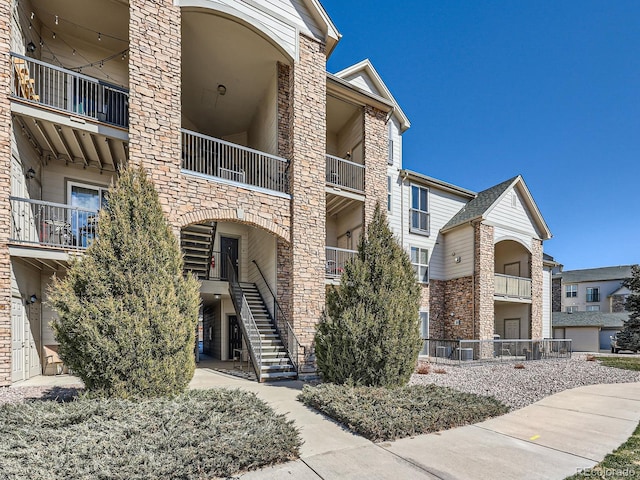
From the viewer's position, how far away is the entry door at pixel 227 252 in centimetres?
1459

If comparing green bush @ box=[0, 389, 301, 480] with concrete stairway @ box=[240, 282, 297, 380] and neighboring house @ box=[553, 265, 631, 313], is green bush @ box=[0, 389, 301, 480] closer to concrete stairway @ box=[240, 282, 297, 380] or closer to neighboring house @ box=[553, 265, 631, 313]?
concrete stairway @ box=[240, 282, 297, 380]

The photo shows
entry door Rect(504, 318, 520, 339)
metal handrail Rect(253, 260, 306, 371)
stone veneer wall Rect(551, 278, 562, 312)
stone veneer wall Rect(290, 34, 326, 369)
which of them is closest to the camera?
metal handrail Rect(253, 260, 306, 371)

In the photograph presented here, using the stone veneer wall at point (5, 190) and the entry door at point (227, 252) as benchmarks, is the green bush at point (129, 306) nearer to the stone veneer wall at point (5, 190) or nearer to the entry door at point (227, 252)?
the stone veneer wall at point (5, 190)

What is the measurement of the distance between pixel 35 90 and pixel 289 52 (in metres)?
7.83

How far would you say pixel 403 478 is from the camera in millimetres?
4145

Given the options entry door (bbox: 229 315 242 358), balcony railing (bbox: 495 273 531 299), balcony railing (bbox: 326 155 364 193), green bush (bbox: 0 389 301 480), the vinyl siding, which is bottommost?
entry door (bbox: 229 315 242 358)

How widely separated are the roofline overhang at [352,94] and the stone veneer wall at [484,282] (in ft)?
25.9

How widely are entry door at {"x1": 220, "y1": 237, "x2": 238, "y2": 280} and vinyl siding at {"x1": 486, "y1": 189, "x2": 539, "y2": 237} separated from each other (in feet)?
41.6

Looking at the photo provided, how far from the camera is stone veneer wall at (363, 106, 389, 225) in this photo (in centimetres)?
1384

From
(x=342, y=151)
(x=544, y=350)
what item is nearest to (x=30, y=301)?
(x=342, y=151)

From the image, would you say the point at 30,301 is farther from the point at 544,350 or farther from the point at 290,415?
the point at 544,350

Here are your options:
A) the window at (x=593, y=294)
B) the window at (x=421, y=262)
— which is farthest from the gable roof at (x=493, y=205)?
the window at (x=593, y=294)

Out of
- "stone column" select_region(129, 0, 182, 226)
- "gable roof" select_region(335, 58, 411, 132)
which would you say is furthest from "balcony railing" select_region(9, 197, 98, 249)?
"gable roof" select_region(335, 58, 411, 132)

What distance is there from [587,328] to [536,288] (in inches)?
579
